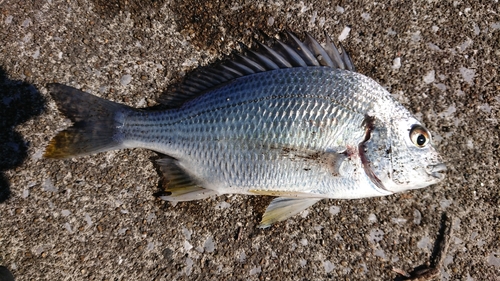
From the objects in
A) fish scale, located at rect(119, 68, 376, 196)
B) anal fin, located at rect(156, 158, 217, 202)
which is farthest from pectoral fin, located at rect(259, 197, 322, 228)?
anal fin, located at rect(156, 158, 217, 202)

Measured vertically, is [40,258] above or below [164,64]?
below

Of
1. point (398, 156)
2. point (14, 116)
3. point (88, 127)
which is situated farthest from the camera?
point (14, 116)

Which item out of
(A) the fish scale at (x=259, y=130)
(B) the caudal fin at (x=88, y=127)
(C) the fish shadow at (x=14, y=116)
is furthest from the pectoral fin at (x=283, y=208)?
(C) the fish shadow at (x=14, y=116)

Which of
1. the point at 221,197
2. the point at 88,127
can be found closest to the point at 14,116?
the point at 88,127

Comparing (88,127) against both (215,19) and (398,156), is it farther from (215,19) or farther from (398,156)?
(398,156)

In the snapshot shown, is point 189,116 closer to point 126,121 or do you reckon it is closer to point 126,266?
point 126,121

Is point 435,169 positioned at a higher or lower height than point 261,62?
lower

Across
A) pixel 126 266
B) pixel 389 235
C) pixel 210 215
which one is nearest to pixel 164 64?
pixel 210 215
